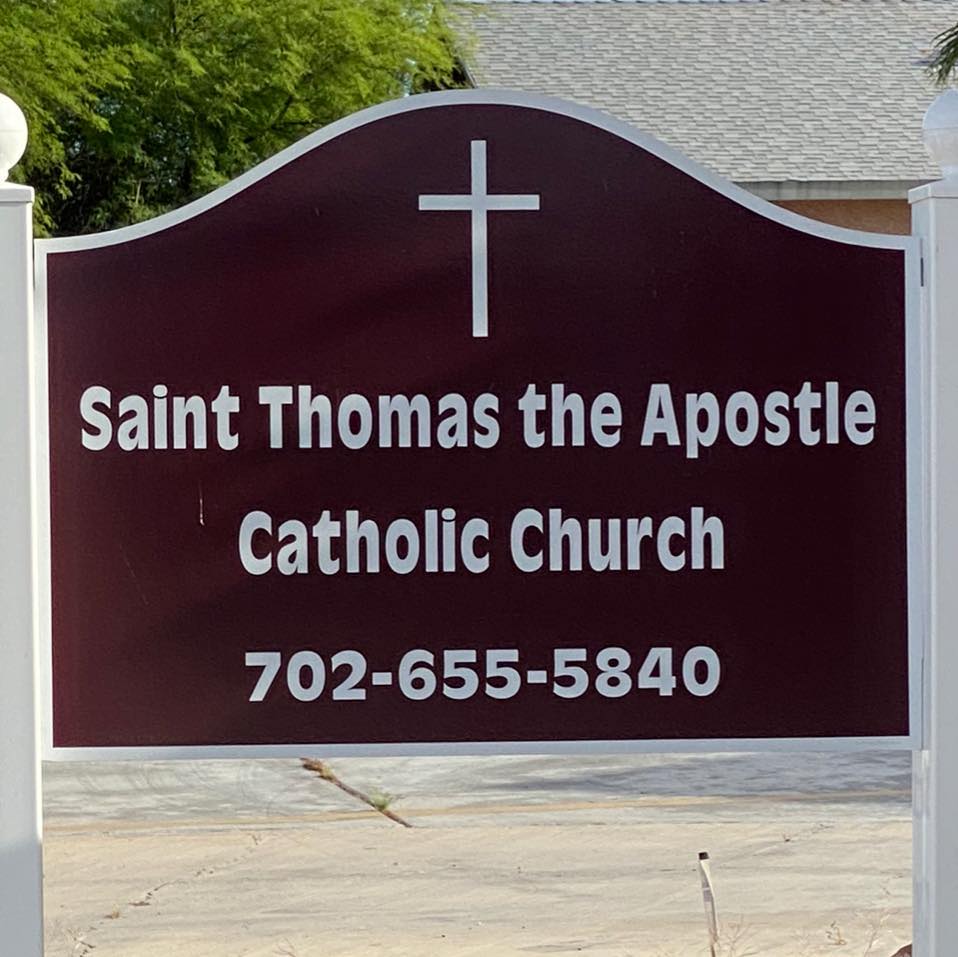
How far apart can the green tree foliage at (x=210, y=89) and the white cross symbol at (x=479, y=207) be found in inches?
599

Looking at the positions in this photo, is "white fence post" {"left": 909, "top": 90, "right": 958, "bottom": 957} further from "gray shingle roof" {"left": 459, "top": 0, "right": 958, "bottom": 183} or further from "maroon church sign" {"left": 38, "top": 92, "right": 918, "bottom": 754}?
"gray shingle roof" {"left": 459, "top": 0, "right": 958, "bottom": 183}

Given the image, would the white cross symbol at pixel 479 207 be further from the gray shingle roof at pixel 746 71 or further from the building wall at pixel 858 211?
the building wall at pixel 858 211

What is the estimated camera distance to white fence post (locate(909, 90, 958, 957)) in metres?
2.93

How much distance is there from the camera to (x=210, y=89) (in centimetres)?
1866

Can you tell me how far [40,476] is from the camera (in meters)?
2.89

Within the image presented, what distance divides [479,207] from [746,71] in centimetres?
1959

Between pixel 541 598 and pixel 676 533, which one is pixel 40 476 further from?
pixel 676 533

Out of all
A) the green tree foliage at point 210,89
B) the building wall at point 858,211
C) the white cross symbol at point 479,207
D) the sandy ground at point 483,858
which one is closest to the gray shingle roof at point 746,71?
the building wall at point 858,211

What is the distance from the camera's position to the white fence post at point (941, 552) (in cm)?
293

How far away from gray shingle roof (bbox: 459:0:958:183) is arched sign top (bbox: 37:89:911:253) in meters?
16.0

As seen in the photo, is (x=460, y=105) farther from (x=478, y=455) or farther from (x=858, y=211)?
(x=858, y=211)

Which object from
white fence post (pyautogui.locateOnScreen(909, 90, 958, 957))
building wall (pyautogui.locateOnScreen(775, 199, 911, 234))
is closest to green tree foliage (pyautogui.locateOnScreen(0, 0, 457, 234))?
building wall (pyautogui.locateOnScreen(775, 199, 911, 234))

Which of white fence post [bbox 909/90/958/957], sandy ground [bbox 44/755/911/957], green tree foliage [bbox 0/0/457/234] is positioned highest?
green tree foliage [bbox 0/0/457/234]

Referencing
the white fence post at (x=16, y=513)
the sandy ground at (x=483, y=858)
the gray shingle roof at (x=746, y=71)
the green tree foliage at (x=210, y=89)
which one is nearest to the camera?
the white fence post at (x=16, y=513)
